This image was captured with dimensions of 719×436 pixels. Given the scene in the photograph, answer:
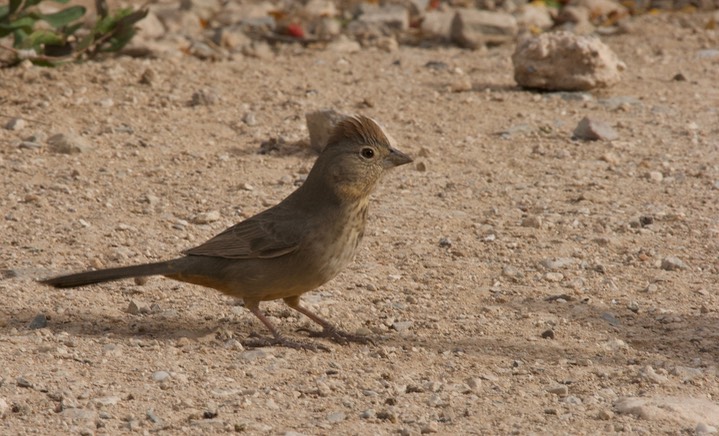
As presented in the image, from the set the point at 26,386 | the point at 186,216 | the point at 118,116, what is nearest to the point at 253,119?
the point at 118,116

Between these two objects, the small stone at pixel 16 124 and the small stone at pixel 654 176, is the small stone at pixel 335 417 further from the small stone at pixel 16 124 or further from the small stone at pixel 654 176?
the small stone at pixel 16 124

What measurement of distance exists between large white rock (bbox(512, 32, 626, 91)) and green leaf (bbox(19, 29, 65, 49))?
3900 millimetres

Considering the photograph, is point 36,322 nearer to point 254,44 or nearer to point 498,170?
point 498,170

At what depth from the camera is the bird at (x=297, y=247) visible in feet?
18.9

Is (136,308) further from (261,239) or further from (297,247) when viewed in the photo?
(297,247)

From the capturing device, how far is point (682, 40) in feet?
38.8

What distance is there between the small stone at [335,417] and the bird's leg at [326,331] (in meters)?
0.94

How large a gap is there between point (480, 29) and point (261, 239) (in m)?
6.40

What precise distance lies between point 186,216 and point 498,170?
7.79ft

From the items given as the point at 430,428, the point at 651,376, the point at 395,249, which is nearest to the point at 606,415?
the point at 651,376

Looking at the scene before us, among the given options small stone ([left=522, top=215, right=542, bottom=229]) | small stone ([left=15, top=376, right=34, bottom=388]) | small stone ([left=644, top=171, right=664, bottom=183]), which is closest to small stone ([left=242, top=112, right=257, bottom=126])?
small stone ([left=522, top=215, right=542, bottom=229])

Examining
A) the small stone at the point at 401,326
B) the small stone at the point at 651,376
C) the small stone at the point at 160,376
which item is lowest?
the small stone at the point at 401,326

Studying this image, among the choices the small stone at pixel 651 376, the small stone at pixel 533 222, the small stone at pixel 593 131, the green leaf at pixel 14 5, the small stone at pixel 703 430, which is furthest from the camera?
the green leaf at pixel 14 5

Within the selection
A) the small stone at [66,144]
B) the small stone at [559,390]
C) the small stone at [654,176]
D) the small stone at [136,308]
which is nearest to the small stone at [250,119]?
the small stone at [66,144]
